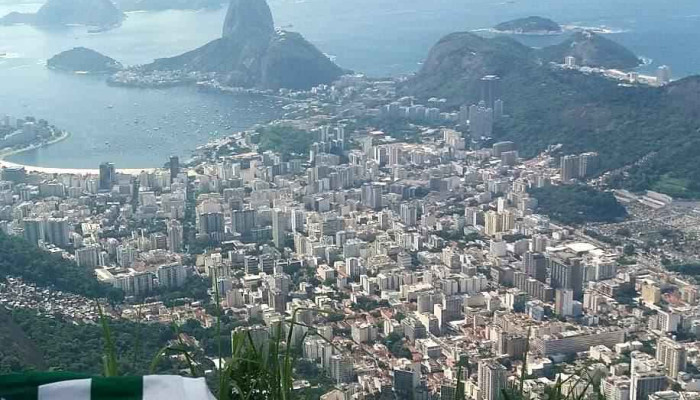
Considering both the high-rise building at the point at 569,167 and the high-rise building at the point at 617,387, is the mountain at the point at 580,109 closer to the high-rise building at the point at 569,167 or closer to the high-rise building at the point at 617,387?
the high-rise building at the point at 569,167

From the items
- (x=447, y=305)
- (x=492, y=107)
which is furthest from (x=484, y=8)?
(x=447, y=305)

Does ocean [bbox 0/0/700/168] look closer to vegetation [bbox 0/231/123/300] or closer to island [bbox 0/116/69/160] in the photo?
island [bbox 0/116/69/160]

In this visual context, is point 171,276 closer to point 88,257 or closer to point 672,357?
point 88,257

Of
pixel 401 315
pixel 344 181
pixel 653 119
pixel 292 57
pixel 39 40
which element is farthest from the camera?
pixel 39 40

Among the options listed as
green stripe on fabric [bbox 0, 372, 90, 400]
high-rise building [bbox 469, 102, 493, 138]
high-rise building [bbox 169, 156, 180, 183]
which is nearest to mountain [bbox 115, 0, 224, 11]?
high-rise building [bbox 469, 102, 493, 138]

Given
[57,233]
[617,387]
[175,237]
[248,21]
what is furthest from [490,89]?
[617,387]

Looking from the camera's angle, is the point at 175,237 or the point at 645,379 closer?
the point at 645,379

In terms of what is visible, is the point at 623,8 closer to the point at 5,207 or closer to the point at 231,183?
the point at 231,183

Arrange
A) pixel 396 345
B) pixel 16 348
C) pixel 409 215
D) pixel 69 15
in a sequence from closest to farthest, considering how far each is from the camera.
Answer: pixel 16 348 < pixel 396 345 < pixel 409 215 < pixel 69 15
